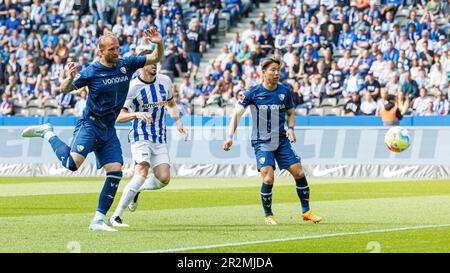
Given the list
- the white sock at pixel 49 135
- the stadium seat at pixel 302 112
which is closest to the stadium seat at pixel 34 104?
the stadium seat at pixel 302 112

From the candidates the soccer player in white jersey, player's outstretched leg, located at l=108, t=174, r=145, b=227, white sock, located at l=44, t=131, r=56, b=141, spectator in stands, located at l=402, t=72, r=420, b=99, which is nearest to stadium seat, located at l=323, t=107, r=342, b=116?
spectator in stands, located at l=402, t=72, r=420, b=99

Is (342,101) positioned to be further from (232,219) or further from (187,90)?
(232,219)

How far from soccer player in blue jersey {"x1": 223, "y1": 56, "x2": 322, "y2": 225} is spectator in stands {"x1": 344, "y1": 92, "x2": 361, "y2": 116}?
13881mm

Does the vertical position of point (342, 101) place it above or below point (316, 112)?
above

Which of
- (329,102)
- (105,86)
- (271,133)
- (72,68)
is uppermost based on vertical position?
(72,68)

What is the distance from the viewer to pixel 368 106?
Answer: 28062 mm

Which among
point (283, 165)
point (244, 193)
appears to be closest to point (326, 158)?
point (244, 193)

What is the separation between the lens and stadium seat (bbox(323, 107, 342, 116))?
1125 inches

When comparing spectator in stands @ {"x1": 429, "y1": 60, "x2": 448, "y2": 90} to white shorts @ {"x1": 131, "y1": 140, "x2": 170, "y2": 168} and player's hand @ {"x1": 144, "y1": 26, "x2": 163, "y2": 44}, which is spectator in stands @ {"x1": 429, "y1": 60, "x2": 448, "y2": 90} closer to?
white shorts @ {"x1": 131, "y1": 140, "x2": 170, "y2": 168}

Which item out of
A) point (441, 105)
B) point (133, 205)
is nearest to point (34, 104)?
point (441, 105)

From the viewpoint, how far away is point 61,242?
37.4 feet

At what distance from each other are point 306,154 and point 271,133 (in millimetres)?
12176

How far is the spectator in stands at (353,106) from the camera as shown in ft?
92.7
